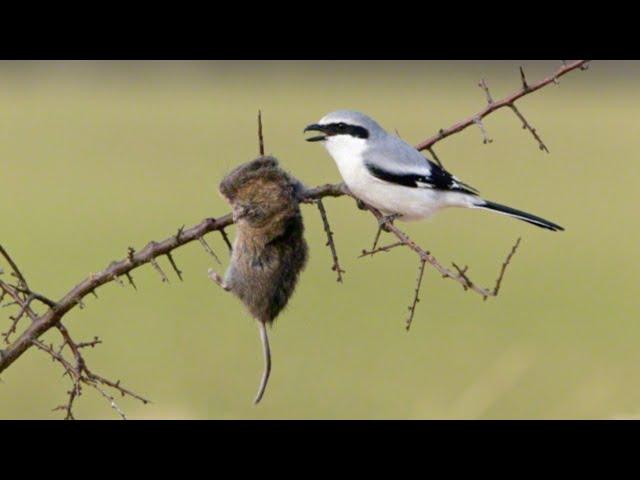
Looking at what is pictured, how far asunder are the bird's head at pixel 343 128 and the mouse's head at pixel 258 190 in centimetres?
104

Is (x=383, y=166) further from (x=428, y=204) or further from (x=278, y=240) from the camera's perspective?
(x=278, y=240)

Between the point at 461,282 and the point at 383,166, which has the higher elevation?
the point at 383,166

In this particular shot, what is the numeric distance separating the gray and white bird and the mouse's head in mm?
1020

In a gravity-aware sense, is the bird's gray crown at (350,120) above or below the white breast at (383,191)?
above

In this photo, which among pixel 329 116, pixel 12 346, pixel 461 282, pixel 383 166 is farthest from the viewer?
pixel 383 166

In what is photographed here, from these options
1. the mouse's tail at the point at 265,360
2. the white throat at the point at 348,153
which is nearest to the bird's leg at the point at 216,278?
the mouse's tail at the point at 265,360

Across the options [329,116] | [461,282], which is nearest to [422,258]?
[461,282]

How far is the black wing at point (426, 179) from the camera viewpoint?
12.3 ft

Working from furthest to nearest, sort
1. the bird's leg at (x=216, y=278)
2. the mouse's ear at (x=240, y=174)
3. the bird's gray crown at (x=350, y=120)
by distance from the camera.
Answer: the bird's gray crown at (x=350, y=120)
the bird's leg at (x=216, y=278)
the mouse's ear at (x=240, y=174)

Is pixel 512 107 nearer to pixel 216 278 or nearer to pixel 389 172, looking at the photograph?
pixel 216 278

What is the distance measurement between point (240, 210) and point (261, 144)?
35 centimetres

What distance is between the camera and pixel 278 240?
9.11 feet

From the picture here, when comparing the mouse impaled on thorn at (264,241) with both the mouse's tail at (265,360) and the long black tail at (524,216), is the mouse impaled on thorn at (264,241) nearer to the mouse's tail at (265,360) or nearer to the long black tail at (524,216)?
the mouse's tail at (265,360)

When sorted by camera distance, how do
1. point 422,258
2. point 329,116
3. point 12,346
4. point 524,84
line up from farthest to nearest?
1. point 329,116
2. point 12,346
3. point 524,84
4. point 422,258
